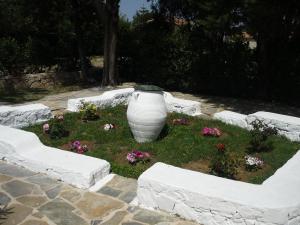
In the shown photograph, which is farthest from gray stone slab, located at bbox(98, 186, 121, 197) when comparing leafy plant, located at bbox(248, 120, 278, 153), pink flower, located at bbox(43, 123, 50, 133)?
leafy plant, located at bbox(248, 120, 278, 153)

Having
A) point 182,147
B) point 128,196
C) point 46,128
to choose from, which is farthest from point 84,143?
point 128,196

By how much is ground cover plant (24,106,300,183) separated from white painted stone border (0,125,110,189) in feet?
1.63

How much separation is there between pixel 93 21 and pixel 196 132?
960cm

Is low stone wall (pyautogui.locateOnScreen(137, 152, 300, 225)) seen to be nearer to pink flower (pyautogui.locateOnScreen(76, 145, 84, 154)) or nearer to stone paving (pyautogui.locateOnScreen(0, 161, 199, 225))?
stone paving (pyautogui.locateOnScreen(0, 161, 199, 225))

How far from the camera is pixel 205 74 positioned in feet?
42.3

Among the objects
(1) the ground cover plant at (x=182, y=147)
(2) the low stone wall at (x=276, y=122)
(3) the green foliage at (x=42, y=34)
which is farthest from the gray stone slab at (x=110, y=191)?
(3) the green foliage at (x=42, y=34)

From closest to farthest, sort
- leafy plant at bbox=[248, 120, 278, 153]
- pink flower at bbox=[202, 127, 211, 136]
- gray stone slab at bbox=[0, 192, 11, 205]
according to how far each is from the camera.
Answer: gray stone slab at bbox=[0, 192, 11, 205], leafy plant at bbox=[248, 120, 278, 153], pink flower at bbox=[202, 127, 211, 136]

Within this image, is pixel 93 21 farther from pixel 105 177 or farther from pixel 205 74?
pixel 105 177

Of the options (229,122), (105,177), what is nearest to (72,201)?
(105,177)

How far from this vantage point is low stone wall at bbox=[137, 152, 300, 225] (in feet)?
12.5

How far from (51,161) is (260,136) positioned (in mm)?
3842

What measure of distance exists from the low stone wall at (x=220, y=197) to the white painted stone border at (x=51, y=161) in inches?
31.9

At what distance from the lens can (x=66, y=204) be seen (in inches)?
175

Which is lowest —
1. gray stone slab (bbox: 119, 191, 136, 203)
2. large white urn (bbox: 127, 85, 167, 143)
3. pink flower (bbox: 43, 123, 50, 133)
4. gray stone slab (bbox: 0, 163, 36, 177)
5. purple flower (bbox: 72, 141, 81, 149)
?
gray stone slab (bbox: 119, 191, 136, 203)
